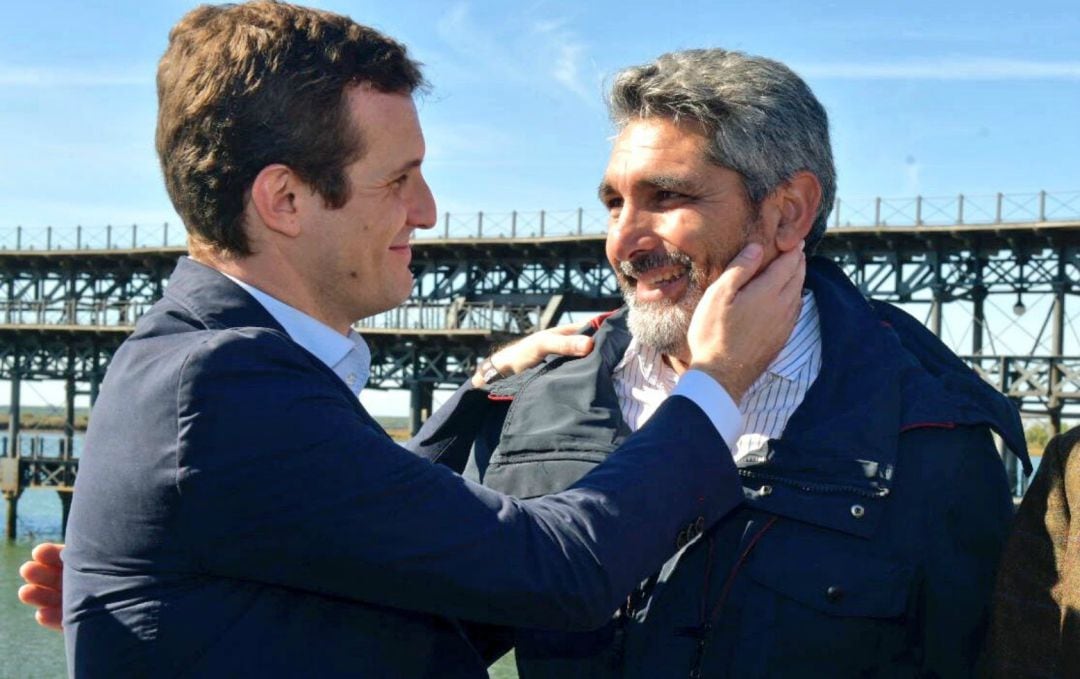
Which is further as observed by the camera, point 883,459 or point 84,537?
point 883,459

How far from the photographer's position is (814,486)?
3336 mm

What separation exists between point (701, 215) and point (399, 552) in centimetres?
165

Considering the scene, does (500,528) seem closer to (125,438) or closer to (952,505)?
(125,438)

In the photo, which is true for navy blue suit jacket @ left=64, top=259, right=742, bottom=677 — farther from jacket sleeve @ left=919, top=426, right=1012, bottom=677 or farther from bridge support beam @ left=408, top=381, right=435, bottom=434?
bridge support beam @ left=408, top=381, right=435, bottom=434

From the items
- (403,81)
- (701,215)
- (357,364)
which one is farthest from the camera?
(701,215)

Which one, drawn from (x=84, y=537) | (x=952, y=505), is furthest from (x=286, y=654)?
(x=952, y=505)

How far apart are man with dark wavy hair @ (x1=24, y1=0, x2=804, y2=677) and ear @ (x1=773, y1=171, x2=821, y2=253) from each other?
0.90 m

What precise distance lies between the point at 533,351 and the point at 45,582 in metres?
1.61

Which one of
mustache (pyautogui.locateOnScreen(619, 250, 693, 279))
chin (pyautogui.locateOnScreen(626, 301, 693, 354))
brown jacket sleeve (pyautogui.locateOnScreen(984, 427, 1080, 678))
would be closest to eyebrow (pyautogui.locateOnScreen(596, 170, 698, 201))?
mustache (pyautogui.locateOnScreen(619, 250, 693, 279))

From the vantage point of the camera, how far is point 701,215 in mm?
3688

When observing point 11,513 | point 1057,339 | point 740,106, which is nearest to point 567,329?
point 740,106

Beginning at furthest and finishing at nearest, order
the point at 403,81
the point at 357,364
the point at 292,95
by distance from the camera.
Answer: the point at 357,364 < the point at 403,81 < the point at 292,95

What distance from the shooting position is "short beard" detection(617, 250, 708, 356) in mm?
3713

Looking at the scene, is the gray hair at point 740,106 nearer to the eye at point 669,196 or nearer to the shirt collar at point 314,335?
the eye at point 669,196
